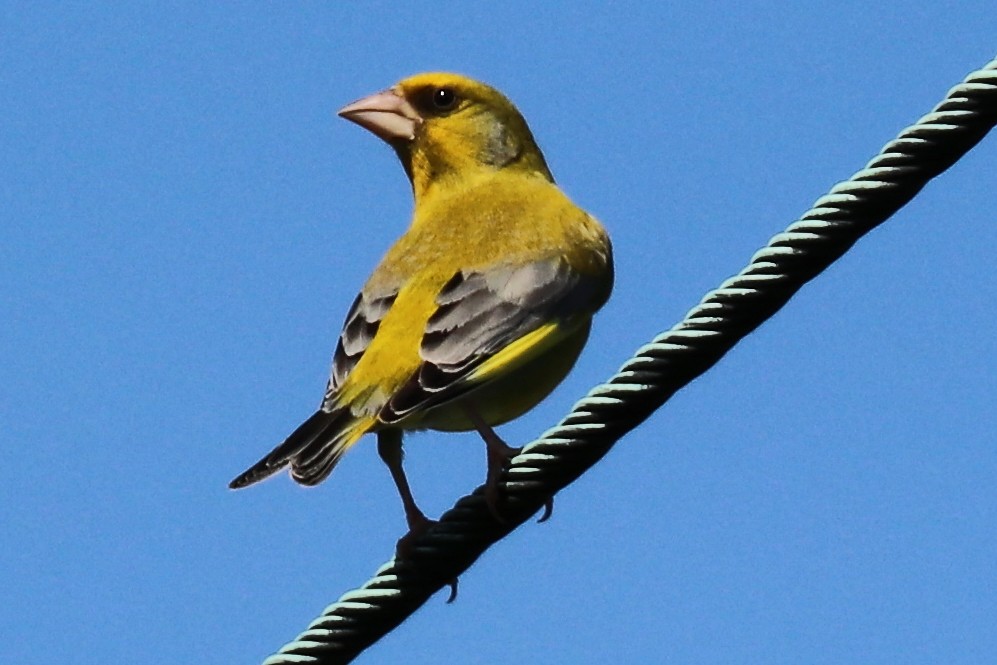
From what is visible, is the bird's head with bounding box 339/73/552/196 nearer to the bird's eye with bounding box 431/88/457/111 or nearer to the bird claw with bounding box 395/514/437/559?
the bird's eye with bounding box 431/88/457/111

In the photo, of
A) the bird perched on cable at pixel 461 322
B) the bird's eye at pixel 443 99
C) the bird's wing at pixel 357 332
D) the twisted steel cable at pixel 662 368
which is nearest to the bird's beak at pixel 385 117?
the bird's eye at pixel 443 99

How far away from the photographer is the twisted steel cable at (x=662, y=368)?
13.1 ft

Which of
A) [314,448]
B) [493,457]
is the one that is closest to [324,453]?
[314,448]

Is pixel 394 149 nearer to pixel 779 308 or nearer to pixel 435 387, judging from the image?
pixel 435 387

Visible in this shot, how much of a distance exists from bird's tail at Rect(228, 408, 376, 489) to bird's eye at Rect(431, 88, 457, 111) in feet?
10.7

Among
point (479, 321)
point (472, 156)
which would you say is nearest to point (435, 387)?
point (479, 321)

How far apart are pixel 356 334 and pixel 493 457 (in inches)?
39.2

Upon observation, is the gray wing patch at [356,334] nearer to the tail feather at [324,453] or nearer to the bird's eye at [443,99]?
the tail feather at [324,453]

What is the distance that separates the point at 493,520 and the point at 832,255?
3.73ft

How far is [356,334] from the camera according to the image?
647 centimetres

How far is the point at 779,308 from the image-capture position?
13.8ft

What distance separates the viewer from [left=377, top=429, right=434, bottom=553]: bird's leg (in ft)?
20.7

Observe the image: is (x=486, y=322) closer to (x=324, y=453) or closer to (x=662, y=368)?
(x=324, y=453)

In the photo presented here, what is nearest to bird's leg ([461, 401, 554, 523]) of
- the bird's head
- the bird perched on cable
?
the bird perched on cable
